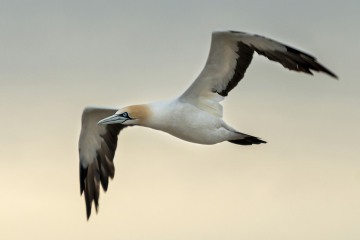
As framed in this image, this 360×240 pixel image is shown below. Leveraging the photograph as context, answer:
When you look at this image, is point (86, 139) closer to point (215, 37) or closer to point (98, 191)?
point (98, 191)

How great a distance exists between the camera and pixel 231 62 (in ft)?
54.7

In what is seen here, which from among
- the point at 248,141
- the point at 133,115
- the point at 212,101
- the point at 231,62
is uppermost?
the point at 231,62

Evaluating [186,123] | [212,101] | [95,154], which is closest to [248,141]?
[212,101]

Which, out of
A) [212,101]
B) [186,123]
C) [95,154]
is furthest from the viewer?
[95,154]

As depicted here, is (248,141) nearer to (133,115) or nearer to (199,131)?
(199,131)

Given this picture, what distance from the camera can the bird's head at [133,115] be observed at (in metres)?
16.6

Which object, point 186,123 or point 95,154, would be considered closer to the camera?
point 186,123

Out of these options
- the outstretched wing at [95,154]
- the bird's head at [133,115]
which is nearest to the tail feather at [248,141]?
the bird's head at [133,115]

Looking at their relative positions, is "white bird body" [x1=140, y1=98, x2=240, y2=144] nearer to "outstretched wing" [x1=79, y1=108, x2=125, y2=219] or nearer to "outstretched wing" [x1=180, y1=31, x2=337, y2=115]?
"outstretched wing" [x1=180, y1=31, x2=337, y2=115]

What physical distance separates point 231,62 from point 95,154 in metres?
4.11

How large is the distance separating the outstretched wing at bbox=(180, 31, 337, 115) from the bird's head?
Answer: 0.68 m

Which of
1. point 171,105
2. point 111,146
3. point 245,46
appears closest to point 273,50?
point 245,46

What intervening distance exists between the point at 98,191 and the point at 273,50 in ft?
19.1

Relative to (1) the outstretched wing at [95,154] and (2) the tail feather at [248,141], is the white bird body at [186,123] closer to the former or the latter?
(2) the tail feather at [248,141]
